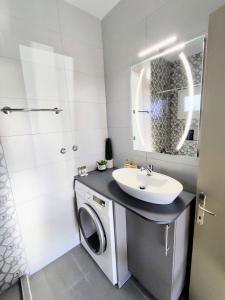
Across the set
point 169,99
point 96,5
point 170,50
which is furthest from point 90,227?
point 96,5

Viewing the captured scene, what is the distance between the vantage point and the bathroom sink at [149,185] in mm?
1010

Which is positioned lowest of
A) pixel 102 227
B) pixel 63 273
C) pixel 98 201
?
pixel 63 273

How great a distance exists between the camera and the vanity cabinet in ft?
3.40

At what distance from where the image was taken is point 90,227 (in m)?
1.73

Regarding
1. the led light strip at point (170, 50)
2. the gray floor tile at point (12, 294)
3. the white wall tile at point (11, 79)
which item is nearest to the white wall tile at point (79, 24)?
the white wall tile at point (11, 79)

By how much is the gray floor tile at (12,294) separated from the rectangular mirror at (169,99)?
1.75 m

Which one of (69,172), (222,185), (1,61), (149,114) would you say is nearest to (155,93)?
(149,114)

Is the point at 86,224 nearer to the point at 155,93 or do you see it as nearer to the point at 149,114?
the point at 149,114

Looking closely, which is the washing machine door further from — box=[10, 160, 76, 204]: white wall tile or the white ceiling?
the white ceiling

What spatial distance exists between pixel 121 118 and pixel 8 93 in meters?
1.09

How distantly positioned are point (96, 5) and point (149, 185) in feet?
6.03

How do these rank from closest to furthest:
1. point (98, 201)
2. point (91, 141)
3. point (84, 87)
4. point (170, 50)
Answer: point (170, 50) → point (98, 201) → point (84, 87) → point (91, 141)

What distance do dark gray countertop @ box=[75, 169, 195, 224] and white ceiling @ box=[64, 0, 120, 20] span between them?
5.77 ft

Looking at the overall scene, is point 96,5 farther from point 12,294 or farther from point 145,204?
point 12,294
